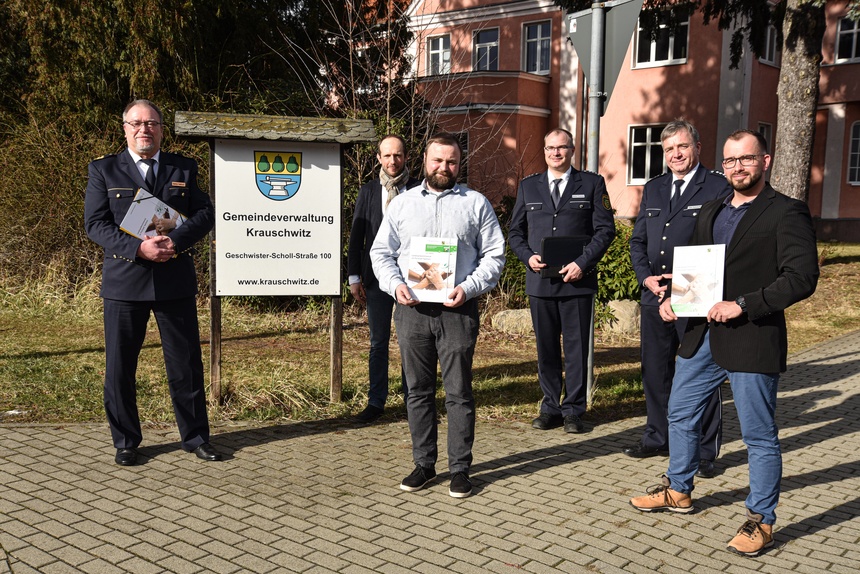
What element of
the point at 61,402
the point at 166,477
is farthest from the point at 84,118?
the point at 166,477

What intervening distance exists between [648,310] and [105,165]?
3.59 m

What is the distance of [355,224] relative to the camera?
6.49m

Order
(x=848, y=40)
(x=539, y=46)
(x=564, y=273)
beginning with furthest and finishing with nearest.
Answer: (x=539, y=46), (x=848, y=40), (x=564, y=273)

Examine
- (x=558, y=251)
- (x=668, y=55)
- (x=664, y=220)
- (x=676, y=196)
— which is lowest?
(x=558, y=251)

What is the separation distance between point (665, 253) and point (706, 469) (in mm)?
1393

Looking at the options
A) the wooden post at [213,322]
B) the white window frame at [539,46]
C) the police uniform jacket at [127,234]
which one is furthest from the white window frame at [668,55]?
the police uniform jacket at [127,234]

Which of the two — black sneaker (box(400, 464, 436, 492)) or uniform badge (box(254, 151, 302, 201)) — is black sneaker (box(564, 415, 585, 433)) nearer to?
black sneaker (box(400, 464, 436, 492))

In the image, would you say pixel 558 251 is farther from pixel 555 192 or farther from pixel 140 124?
pixel 140 124

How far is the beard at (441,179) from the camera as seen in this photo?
15.8 feet

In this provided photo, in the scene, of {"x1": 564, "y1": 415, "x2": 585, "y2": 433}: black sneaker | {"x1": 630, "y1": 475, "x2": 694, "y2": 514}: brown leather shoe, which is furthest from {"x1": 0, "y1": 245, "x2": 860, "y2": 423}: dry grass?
{"x1": 630, "y1": 475, "x2": 694, "y2": 514}: brown leather shoe

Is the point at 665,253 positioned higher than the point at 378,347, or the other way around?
the point at 665,253

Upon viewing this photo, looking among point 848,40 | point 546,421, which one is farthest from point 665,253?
point 848,40

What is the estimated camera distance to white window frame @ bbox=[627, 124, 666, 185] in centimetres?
2527

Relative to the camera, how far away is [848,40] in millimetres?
26203
